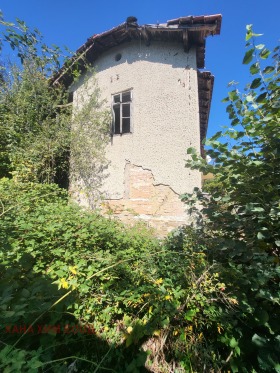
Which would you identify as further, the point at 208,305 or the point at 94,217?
the point at 94,217

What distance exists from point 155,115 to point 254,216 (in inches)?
160

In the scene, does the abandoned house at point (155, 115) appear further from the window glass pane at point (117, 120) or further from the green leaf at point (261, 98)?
the green leaf at point (261, 98)

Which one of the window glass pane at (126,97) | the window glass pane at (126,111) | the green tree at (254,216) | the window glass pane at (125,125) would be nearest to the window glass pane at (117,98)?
the window glass pane at (126,97)

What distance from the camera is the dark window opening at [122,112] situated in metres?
6.00

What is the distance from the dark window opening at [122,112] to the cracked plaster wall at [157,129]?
0.21m

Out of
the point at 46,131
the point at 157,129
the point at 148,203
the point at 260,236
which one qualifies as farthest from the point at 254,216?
the point at 46,131

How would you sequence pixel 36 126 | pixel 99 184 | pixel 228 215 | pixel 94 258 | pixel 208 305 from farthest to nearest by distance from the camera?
pixel 36 126 → pixel 99 184 → pixel 94 258 → pixel 228 215 → pixel 208 305

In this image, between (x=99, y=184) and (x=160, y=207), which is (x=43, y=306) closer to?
(x=160, y=207)

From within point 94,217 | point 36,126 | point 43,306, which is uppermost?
point 36,126

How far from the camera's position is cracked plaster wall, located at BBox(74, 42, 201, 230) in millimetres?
5336

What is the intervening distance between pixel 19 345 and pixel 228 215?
2265 mm

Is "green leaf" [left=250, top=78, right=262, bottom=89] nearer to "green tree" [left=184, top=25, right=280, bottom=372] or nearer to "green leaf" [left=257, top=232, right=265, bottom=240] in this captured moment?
"green tree" [left=184, top=25, right=280, bottom=372]

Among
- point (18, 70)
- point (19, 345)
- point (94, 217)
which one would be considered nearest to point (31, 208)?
point (94, 217)

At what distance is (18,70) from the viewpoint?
7.70 metres
